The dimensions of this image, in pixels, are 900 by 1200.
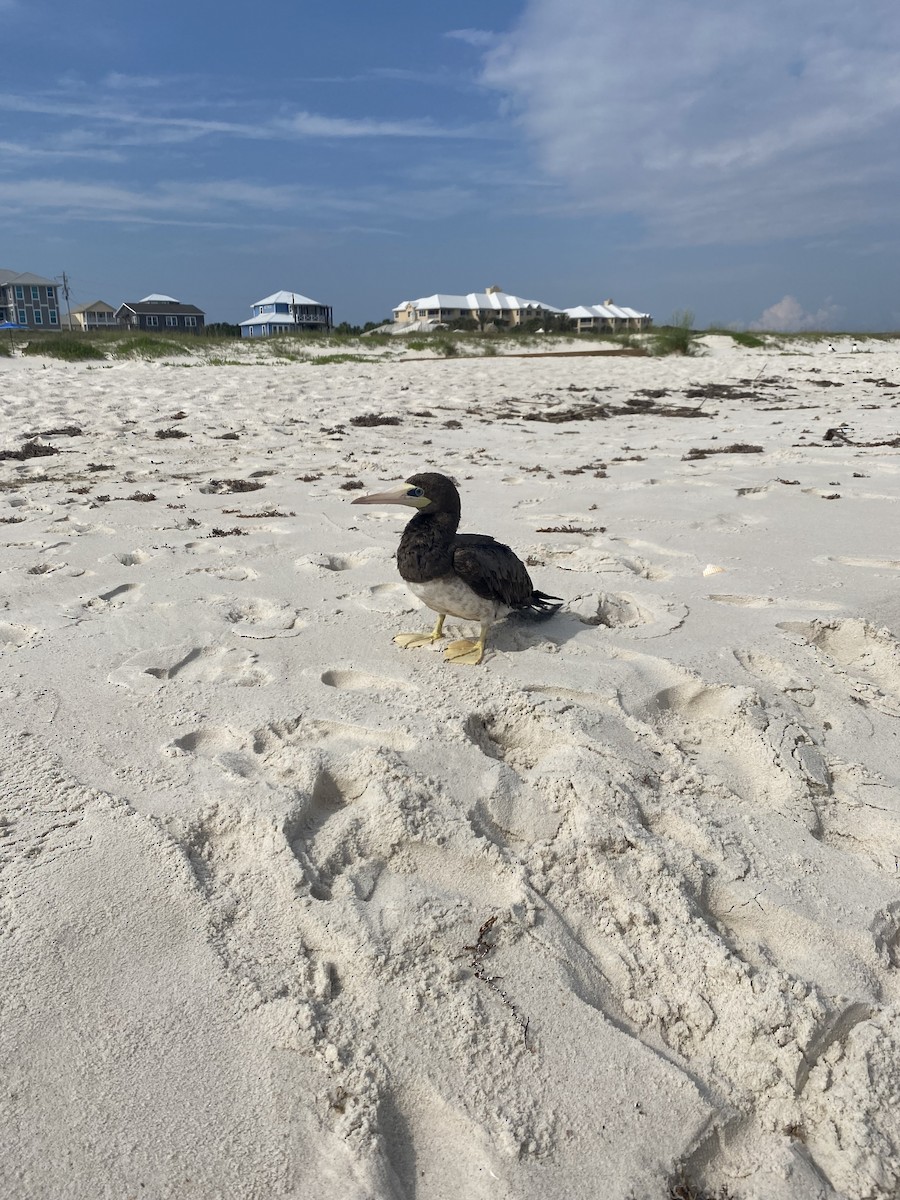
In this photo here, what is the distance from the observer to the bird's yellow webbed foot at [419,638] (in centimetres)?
341

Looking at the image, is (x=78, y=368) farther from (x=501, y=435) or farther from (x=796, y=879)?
(x=796, y=879)

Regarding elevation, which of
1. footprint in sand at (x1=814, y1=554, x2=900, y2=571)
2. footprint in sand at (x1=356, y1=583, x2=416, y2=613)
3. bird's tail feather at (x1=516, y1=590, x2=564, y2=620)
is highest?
footprint in sand at (x1=814, y1=554, x2=900, y2=571)

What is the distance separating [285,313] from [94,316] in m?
16.8

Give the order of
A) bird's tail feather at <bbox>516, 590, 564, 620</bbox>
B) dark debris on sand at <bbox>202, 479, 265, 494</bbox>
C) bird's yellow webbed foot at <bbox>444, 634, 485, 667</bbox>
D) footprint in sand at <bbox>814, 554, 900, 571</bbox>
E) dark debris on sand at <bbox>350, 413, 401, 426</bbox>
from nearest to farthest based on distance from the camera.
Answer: bird's yellow webbed foot at <bbox>444, 634, 485, 667</bbox>
bird's tail feather at <bbox>516, 590, 564, 620</bbox>
footprint in sand at <bbox>814, 554, 900, 571</bbox>
dark debris on sand at <bbox>202, 479, 265, 494</bbox>
dark debris on sand at <bbox>350, 413, 401, 426</bbox>

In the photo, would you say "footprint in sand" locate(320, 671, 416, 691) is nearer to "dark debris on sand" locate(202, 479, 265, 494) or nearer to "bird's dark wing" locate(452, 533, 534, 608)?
"bird's dark wing" locate(452, 533, 534, 608)

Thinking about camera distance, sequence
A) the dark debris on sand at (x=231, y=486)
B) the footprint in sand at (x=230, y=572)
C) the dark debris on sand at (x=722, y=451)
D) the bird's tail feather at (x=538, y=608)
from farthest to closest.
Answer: the dark debris on sand at (x=722, y=451) → the dark debris on sand at (x=231, y=486) → the footprint in sand at (x=230, y=572) → the bird's tail feather at (x=538, y=608)

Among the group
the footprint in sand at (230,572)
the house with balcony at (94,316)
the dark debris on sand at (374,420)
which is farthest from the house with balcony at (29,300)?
the footprint in sand at (230,572)

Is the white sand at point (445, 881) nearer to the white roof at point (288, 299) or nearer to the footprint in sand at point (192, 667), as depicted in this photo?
the footprint in sand at point (192, 667)

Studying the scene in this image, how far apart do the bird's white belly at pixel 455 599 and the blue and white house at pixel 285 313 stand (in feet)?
212

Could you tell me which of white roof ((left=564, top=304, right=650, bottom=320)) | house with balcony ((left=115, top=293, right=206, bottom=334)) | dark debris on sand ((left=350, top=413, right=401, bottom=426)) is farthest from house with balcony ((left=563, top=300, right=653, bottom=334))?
dark debris on sand ((left=350, top=413, right=401, bottom=426))

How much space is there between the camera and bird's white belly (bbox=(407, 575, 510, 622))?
315 cm

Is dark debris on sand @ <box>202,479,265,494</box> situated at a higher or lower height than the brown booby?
lower

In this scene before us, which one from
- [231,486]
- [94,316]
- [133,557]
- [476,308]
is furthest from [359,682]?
[94,316]

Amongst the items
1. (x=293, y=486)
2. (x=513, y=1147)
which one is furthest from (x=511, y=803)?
(x=293, y=486)
